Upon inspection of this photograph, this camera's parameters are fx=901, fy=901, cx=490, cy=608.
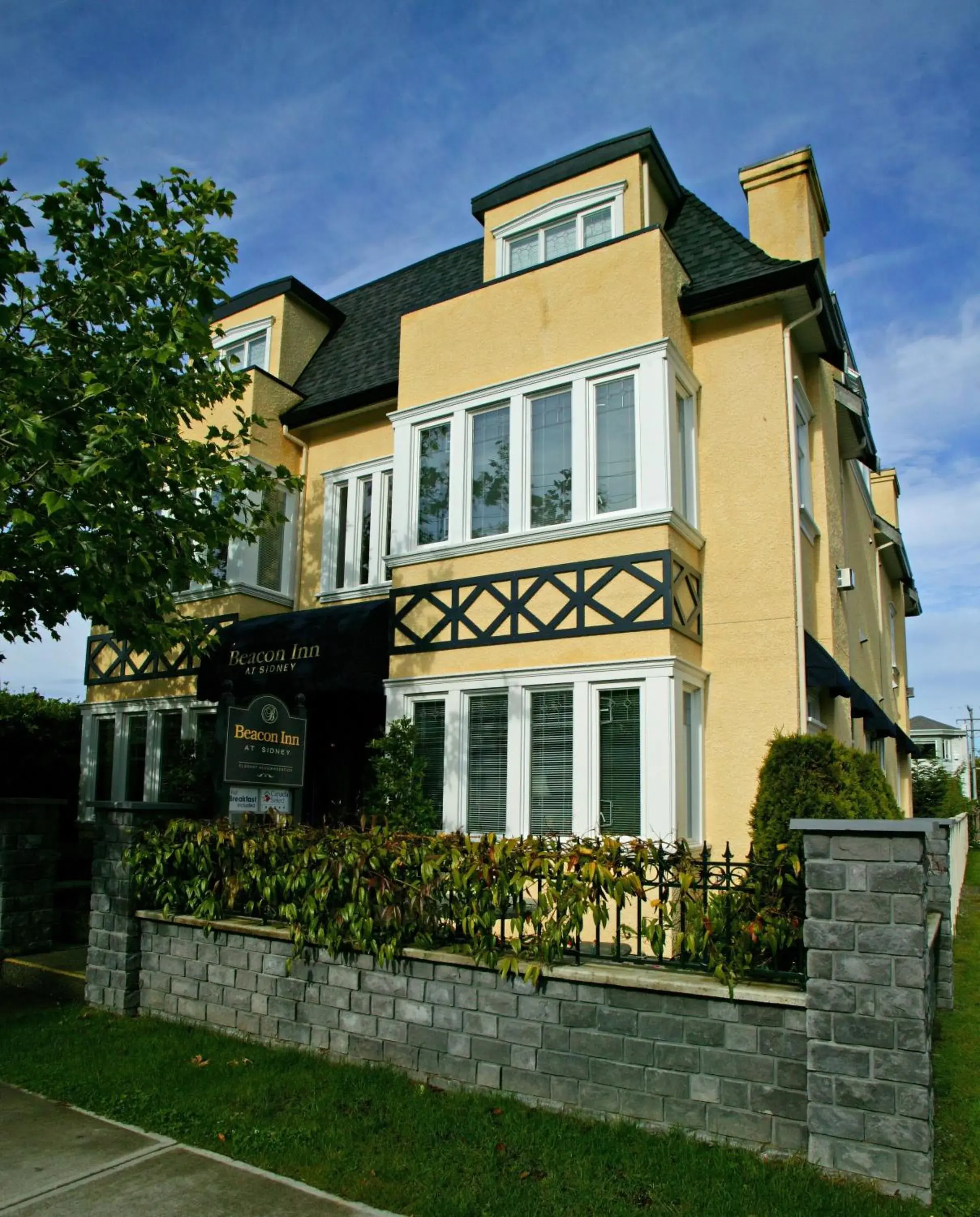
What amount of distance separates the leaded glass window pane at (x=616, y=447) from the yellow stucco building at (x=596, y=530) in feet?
0.10

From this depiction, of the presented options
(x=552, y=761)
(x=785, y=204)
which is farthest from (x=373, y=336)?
(x=552, y=761)

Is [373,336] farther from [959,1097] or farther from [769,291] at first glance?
[959,1097]

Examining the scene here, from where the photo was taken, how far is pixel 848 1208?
4.21 m

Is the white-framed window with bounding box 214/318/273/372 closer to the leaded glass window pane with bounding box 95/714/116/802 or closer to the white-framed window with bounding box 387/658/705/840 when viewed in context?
the leaded glass window pane with bounding box 95/714/116/802

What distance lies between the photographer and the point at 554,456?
33.6ft

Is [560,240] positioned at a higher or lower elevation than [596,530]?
higher

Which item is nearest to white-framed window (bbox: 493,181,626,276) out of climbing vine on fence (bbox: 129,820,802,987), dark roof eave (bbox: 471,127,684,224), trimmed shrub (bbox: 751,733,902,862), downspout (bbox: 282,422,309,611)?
dark roof eave (bbox: 471,127,684,224)

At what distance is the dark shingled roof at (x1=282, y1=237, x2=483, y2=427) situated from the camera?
13.5 metres

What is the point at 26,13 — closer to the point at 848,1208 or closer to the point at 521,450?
the point at 521,450

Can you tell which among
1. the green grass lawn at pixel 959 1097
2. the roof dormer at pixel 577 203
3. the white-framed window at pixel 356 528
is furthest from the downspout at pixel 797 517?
the white-framed window at pixel 356 528

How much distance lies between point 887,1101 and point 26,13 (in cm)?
1106

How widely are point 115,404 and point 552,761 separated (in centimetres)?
595

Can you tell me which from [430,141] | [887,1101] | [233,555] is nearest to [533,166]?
[430,141]

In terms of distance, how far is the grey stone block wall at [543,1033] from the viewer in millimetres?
4852
